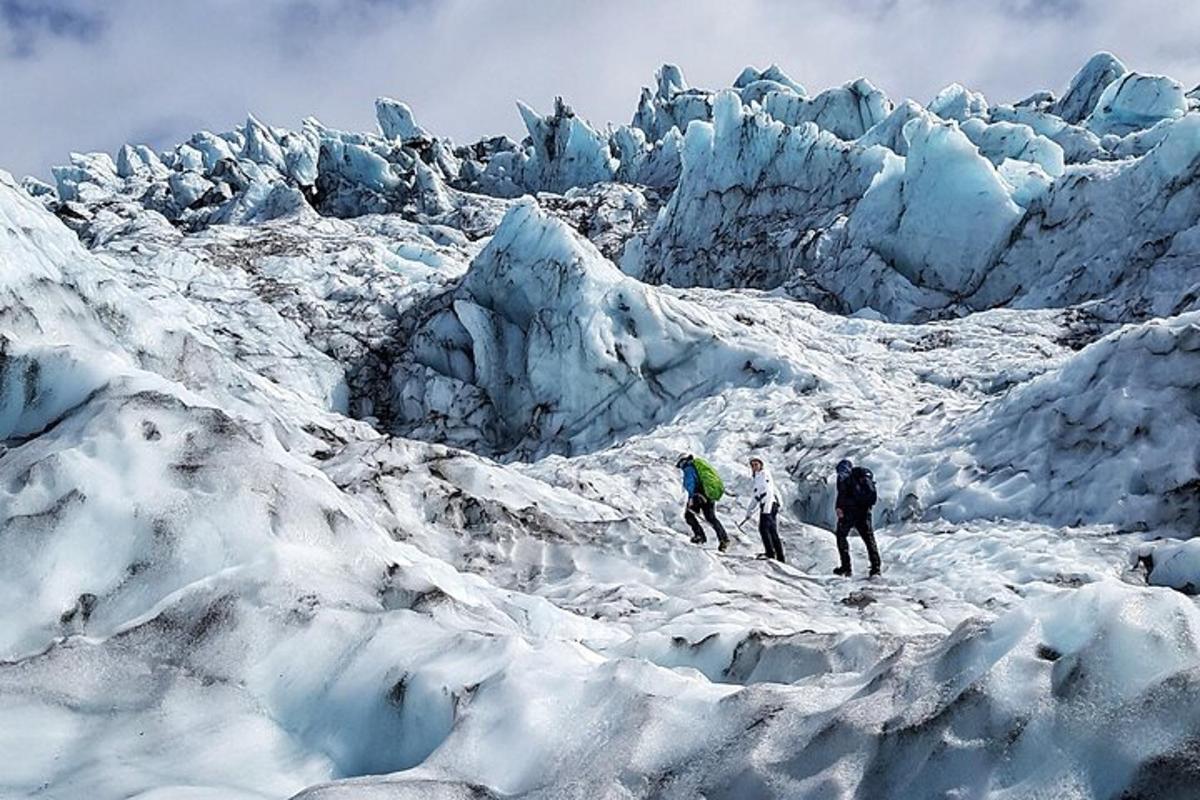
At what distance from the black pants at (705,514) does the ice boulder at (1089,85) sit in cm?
6227

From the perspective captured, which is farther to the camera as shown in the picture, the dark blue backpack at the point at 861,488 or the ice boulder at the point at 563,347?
the ice boulder at the point at 563,347

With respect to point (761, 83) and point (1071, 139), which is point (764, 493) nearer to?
point (1071, 139)

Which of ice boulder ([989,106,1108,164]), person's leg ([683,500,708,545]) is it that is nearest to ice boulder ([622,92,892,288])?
ice boulder ([989,106,1108,164])

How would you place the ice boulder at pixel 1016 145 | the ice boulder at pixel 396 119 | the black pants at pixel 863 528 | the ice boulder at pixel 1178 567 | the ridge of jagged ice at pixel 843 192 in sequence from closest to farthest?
the ice boulder at pixel 1178 567 → the black pants at pixel 863 528 → the ridge of jagged ice at pixel 843 192 → the ice boulder at pixel 1016 145 → the ice boulder at pixel 396 119

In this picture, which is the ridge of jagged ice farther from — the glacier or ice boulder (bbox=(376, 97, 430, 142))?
ice boulder (bbox=(376, 97, 430, 142))

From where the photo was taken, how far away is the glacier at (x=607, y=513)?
3.14 metres

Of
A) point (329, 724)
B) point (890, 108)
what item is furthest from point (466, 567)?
point (890, 108)

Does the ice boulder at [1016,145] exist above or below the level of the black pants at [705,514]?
above

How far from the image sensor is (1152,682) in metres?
2.58

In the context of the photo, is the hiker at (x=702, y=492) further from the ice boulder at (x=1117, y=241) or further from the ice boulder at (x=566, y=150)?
the ice boulder at (x=566, y=150)

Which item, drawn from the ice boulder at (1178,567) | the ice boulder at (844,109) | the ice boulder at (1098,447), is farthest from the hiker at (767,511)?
the ice boulder at (844,109)

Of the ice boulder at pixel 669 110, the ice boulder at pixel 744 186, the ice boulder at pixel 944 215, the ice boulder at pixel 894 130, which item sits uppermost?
the ice boulder at pixel 669 110

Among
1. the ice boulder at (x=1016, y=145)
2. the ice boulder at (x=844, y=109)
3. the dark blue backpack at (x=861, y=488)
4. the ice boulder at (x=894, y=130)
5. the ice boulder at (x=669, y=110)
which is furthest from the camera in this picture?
the ice boulder at (x=669, y=110)

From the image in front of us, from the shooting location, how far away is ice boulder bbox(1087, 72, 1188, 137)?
47344mm
